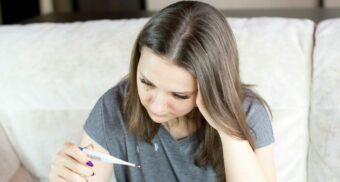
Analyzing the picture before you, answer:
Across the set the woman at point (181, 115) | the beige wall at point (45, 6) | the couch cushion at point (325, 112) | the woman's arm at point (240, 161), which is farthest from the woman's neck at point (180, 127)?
the beige wall at point (45, 6)

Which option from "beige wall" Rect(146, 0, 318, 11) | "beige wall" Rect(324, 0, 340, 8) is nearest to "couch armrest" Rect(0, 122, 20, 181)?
"beige wall" Rect(146, 0, 318, 11)

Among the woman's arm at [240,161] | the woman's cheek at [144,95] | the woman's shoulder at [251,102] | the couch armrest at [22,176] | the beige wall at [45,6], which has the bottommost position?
the couch armrest at [22,176]

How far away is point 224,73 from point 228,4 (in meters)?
1.73

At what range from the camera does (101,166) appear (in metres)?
1.20

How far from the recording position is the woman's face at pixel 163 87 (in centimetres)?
100

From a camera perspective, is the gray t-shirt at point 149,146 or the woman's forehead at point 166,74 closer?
the woman's forehead at point 166,74

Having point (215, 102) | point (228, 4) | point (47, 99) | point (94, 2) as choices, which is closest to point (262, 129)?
point (215, 102)

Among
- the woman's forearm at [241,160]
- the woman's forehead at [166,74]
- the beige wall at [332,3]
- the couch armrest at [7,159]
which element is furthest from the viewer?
the beige wall at [332,3]

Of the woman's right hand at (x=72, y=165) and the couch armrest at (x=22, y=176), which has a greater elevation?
the woman's right hand at (x=72, y=165)

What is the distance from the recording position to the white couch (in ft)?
4.34

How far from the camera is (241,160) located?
1.13 meters

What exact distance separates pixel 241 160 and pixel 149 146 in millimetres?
219

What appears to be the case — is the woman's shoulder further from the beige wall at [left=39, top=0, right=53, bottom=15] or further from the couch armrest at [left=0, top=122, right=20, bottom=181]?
the beige wall at [left=39, top=0, right=53, bottom=15]

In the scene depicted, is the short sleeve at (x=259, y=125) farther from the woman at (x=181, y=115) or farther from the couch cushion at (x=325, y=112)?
the couch cushion at (x=325, y=112)
